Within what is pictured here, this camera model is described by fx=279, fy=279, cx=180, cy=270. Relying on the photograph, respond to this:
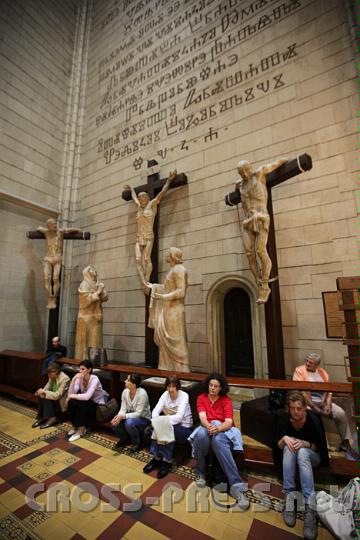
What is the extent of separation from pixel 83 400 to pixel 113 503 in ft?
4.79

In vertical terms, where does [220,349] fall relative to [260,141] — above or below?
below

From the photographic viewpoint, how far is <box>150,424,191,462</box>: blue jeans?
2.64m

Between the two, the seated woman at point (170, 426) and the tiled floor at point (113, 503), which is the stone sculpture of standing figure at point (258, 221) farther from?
the tiled floor at point (113, 503)

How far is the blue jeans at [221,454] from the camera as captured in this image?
7.39 feet

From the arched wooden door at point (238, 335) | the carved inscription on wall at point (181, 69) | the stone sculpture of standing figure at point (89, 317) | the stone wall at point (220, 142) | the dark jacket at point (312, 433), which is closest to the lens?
the dark jacket at point (312, 433)

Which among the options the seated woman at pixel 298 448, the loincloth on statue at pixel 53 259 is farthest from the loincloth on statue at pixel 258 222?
the loincloth on statue at pixel 53 259

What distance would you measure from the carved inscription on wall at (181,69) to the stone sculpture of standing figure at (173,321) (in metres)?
3.46

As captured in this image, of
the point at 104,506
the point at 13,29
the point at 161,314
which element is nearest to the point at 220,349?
the point at 161,314

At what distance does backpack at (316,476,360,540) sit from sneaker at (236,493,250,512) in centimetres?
50

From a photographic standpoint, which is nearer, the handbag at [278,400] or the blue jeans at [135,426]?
the blue jeans at [135,426]

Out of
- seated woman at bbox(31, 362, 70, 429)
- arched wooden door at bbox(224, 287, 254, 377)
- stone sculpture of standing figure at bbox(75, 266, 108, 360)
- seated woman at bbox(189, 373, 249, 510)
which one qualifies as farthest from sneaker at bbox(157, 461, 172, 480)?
stone sculpture of standing figure at bbox(75, 266, 108, 360)

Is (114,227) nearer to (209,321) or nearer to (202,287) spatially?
(202,287)

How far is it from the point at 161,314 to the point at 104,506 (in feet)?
7.63

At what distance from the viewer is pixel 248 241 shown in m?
4.10
